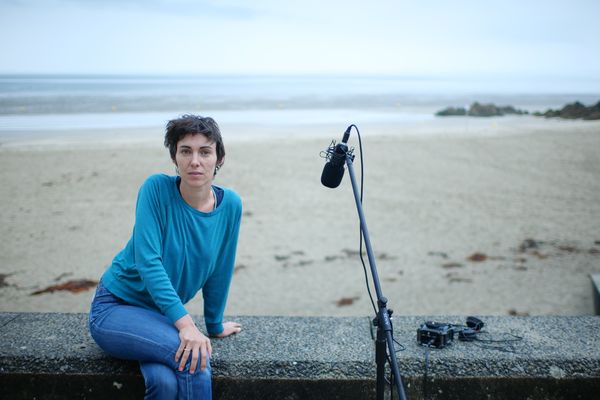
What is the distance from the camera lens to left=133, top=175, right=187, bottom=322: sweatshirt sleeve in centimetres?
231

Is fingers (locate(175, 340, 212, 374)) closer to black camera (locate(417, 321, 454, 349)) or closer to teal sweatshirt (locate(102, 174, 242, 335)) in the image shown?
teal sweatshirt (locate(102, 174, 242, 335))

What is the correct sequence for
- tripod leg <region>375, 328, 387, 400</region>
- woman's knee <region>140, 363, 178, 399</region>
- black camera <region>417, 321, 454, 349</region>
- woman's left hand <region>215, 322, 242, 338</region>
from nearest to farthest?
1. tripod leg <region>375, 328, 387, 400</region>
2. woman's knee <region>140, 363, 178, 399</region>
3. black camera <region>417, 321, 454, 349</region>
4. woman's left hand <region>215, 322, 242, 338</region>

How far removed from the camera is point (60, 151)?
13.2 meters

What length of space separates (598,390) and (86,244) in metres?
6.33

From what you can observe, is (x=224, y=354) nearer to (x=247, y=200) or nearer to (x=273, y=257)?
(x=273, y=257)

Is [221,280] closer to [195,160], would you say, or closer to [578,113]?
[195,160]

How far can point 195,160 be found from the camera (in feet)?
8.04

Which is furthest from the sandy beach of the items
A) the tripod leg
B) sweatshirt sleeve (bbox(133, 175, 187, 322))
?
the tripod leg

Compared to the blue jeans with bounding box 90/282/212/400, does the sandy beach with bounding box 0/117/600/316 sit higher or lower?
lower

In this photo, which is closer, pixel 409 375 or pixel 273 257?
pixel 409 375

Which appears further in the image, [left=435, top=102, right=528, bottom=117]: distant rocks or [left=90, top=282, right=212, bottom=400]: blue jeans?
[left=435, top=102, right=528, bottom=117]: distant rocks

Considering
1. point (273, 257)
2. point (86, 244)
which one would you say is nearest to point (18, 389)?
point (273, 257)

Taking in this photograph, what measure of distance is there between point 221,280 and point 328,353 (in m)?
0.63

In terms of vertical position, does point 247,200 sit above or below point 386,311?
below
